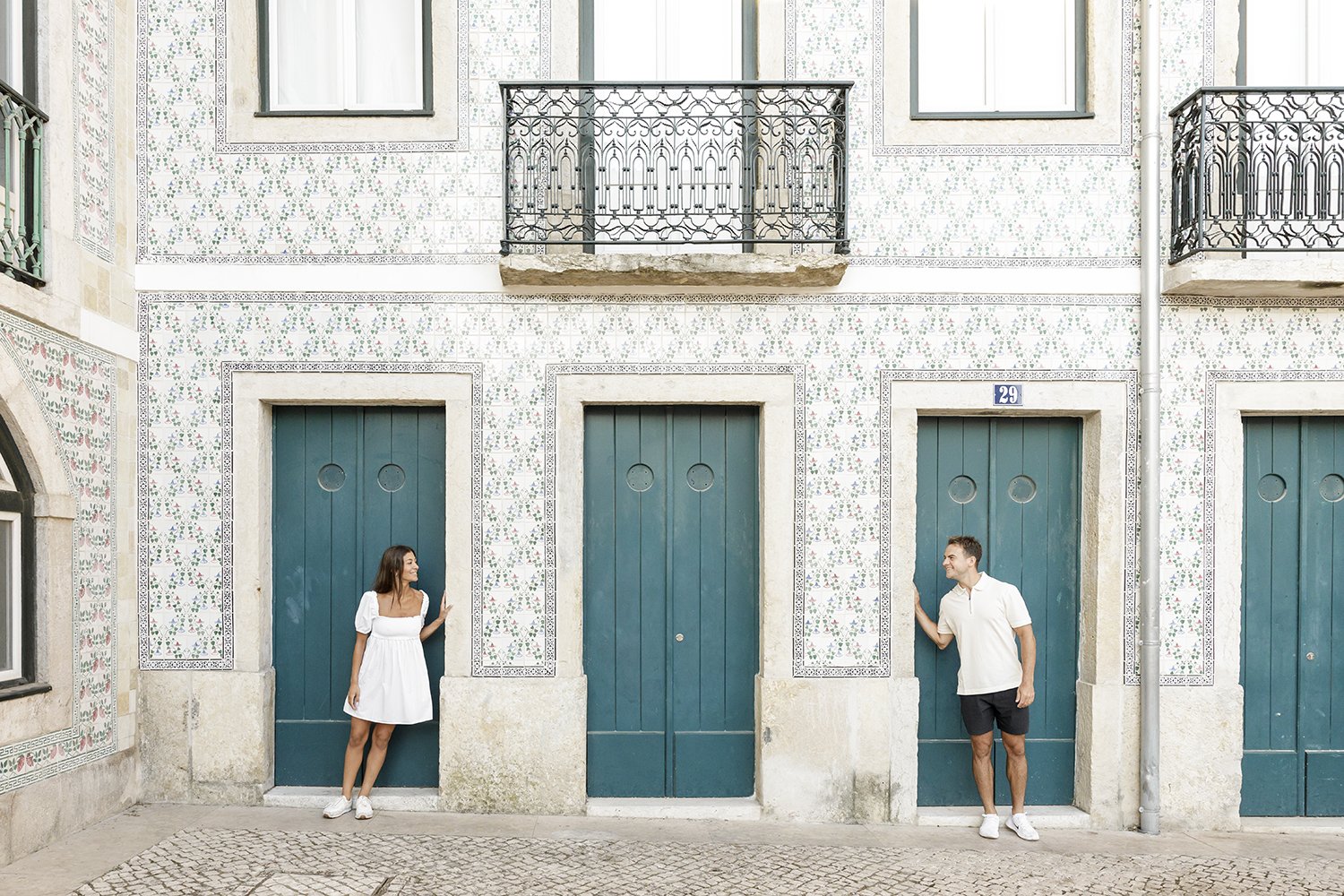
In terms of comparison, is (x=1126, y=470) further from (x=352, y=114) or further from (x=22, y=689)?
(x=22, y=689)

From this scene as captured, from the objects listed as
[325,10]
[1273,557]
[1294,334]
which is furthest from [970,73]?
[325,10]

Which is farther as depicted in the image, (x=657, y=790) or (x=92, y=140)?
(x=657, y=790)

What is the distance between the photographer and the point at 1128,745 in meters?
5.84

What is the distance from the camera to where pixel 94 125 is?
5.59m

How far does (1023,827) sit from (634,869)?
2.30m

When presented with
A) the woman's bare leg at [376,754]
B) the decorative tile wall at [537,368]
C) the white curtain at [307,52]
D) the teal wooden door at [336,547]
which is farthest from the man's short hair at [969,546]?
the white curtain at [307,52]

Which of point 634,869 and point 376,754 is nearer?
point 634,869

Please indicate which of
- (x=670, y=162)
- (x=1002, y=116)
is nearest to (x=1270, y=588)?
(x=1002, y=116)

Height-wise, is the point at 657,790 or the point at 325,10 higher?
the point at 325,10

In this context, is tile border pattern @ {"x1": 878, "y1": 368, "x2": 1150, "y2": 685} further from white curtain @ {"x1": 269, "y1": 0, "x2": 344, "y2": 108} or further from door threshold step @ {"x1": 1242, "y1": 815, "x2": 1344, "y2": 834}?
white curtain @ {"x1": 269, "y1": 0, "x2": 344, "y2": 108}

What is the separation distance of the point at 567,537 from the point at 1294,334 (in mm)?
4578

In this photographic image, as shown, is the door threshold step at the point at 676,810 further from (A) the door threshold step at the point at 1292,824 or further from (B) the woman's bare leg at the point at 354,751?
(A) the door threshold step at the point at 1292,824

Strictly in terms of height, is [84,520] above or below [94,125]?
below

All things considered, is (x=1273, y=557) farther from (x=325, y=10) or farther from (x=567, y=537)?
(x=325, y=10)
